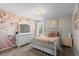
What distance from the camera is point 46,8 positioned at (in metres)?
1.69

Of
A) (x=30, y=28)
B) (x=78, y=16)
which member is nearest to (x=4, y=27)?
(x=30, y=28)

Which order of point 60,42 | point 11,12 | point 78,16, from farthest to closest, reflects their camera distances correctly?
1. point 11,12
2. point 60,42
3. point 78,16

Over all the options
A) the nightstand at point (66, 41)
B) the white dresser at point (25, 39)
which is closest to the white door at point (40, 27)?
the white dresser at point (25, 39)

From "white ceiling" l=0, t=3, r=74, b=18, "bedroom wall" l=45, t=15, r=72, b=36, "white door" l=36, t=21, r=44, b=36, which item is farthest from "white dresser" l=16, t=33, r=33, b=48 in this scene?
"bedroom wall" l=45, t=15, r=72, b=36

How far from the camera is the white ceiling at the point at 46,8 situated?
1.59 metres

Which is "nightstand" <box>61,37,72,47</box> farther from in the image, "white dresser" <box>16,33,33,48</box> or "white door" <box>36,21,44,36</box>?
"white dresser" <box>16,33,33,48</box>

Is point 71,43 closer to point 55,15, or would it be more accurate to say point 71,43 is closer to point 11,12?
point 55,15

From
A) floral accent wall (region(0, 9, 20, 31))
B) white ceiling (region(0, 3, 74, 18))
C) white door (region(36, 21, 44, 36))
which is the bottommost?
white door (region(36, 21, 44, 36))

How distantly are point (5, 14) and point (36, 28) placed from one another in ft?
2.99

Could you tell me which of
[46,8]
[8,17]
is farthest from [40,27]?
[8,17]

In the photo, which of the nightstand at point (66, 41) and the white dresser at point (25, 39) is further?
the white dresser at point (25, 39)

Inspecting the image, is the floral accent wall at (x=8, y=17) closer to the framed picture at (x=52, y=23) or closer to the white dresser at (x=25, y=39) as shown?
the white dresser at (x=25, y=39)

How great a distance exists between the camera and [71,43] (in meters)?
1.77

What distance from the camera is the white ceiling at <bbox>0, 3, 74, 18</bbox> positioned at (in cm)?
159
